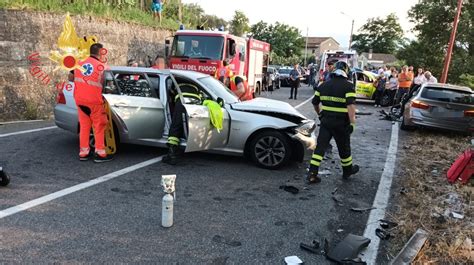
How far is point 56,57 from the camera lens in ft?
18.8

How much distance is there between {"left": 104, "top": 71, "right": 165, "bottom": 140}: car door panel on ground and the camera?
620cm

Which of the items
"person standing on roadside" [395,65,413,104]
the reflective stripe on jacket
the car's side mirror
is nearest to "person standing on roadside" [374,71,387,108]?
"person standing on roadside" [395,65,413,104]

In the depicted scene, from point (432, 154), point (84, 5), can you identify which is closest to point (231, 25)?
point (84, 5)

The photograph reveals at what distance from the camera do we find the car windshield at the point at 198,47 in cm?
1179

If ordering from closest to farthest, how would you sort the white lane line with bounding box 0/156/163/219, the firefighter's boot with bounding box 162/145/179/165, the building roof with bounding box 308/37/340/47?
the white lane line with bounding box 0/156/163/219 → the firefighter's boot with bounding box 162/145/179/165 → the building roof with bounding box 308/37/340/47

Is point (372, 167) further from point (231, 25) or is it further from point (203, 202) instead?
point (231, 25)

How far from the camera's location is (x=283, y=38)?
80625 millimetres

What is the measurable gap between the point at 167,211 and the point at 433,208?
3.23 metres

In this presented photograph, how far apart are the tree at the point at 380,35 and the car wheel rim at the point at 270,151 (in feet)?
294

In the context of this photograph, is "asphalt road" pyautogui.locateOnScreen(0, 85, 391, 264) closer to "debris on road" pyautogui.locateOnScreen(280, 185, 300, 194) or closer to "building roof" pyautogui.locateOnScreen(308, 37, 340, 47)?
"debris on road" pyautogui.locateOnScreen(280, 185, 300, 194)

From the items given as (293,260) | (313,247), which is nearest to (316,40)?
(313,247)

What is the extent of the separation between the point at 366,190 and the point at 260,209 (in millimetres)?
1811

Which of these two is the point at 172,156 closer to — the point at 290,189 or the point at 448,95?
the point at 290,189

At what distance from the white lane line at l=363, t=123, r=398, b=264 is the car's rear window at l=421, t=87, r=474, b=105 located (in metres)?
2.76
